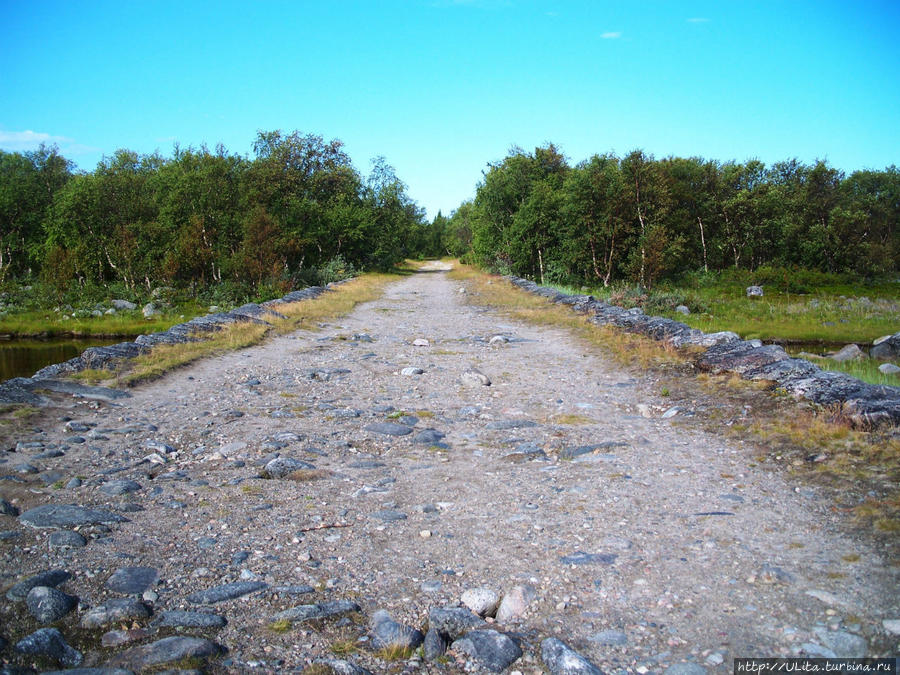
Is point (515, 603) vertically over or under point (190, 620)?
under

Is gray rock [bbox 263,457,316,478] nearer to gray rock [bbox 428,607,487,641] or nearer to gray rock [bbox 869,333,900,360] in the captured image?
gray rock [bbox 428,607,487,641]

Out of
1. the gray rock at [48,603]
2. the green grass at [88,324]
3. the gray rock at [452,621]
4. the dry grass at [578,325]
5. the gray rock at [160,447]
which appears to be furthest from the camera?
the green grass at [88,324]

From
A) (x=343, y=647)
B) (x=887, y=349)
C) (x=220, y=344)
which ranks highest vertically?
(x=220, y=344)

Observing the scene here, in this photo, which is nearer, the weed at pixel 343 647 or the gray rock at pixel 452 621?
the weed at pixel 343 647

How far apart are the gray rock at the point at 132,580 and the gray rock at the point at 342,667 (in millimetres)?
1166

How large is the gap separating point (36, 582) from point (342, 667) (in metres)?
1.72

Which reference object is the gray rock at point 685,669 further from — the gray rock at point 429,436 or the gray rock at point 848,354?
the gray rock at point 848,354

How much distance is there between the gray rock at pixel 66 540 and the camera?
3477mm

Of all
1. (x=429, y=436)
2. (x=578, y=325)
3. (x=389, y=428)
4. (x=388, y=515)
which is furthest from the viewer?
(x=578, y=325)

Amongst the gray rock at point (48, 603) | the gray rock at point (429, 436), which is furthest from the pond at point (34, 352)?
the gray rock at point (48, 603)

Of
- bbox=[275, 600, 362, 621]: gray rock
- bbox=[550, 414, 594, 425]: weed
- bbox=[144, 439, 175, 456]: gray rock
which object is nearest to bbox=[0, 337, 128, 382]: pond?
bbox=[144, 439, 175, 456]: gray rock

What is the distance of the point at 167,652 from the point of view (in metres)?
2.58

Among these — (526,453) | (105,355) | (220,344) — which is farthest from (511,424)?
(220,344)

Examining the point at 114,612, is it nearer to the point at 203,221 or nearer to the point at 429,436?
the point at 429,436
